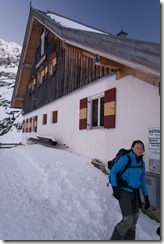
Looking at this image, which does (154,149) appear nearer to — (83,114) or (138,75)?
(138,75)

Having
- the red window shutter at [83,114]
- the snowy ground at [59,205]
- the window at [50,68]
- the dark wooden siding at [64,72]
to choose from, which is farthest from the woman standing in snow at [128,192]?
the window at [50,68]

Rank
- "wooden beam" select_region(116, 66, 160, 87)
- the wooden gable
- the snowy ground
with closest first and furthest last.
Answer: the snowy ground < "wooden beam" select_region(116, 66, 160, 87) < the wooden gable

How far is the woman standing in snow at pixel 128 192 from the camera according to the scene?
3541mm

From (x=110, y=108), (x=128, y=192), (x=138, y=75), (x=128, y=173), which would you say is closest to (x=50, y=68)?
(x=110, y=108)

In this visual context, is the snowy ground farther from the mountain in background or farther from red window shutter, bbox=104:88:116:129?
the mountain in background

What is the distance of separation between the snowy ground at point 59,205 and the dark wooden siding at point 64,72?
308 centimetres

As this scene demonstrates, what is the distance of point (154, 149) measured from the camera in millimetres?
5230

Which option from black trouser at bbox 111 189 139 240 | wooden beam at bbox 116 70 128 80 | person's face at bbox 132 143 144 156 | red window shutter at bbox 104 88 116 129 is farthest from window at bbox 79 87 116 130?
black trouser at bbox 111 189 139 240

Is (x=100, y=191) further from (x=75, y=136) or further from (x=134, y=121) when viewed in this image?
(x=75, y=136)

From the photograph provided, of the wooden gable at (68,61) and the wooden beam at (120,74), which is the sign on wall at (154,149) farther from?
the wooden beam at (120,74)

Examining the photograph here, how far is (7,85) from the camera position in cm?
6575

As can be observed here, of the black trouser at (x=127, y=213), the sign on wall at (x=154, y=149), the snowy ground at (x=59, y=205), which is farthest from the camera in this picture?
the sign on wall at (x=154, y=149)

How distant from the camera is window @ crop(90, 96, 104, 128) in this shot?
7.84 meters

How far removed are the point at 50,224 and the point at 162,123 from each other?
8.24 ft
